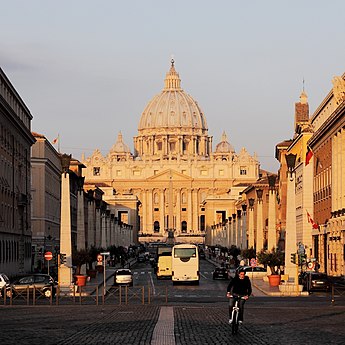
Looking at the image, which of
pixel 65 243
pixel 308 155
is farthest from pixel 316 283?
pixel 308 155

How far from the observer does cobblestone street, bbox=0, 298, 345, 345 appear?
2519 cm

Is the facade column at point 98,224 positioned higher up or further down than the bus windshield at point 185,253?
higher up

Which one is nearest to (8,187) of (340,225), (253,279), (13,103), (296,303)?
(13,103)

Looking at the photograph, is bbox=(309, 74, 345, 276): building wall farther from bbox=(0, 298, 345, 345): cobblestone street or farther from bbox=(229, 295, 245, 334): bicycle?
bbox=(229, 295, 245, 334): bicycle

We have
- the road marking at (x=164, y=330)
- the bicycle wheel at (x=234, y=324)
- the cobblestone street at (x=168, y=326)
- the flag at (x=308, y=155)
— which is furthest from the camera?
the flag at (x=308, y=155)

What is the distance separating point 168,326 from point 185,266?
45.4 m

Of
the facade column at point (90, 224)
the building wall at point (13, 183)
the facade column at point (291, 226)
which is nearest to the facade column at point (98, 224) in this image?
the facade column at point (90, 224)

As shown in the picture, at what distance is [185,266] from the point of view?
74.9 m

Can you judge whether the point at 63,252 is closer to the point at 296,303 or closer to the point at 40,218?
the point at 296,303

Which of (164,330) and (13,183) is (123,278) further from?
(164,330)

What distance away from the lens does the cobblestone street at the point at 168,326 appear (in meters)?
25.2

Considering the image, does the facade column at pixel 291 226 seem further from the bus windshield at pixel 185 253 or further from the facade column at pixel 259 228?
the facade column at pixel 259 228

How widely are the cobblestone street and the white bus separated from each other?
106 ft

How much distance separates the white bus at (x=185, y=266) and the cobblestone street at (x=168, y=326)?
32389 millimetres
